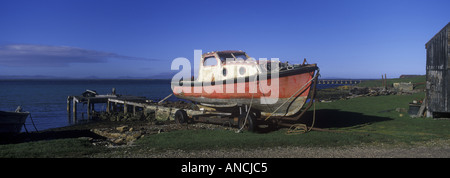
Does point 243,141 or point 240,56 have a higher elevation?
point 240,56

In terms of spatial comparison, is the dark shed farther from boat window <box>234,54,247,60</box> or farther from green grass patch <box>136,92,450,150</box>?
boat window <box>234,54,247,60</box>

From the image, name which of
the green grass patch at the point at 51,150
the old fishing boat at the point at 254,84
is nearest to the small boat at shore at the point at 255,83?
the old fishing boat at the point at 254,84

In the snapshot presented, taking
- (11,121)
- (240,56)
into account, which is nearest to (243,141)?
(240,56)

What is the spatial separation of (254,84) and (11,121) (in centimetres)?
1525

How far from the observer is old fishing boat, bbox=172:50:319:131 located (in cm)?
1395

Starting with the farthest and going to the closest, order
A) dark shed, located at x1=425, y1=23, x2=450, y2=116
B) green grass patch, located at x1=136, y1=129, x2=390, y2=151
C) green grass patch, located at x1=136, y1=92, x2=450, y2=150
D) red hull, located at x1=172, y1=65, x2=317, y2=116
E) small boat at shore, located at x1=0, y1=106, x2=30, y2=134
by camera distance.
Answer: small boat at shore, located at x1=0, y1=106, x2=30, y2=134, dark shed, located at x1=425, y1=23, x2=450, y2=116, red hull, located at x1=172, y1=65, x2=317, y2=116, green grass patch, located at x1=136, y1=92, x2=450, y2=150, green grass patch, located at x1=136, y1=129, x2=390, y2=151

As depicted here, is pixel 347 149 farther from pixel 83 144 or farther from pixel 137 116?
pixel 137 116

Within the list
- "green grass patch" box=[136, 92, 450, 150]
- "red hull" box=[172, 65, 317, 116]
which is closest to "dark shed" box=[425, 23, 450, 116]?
"green grass patch" box=[136, 92, 450, 150]

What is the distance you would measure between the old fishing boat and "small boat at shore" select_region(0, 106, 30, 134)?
38.2 feet

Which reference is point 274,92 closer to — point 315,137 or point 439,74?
point 315,137

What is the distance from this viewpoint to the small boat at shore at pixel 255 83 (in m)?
14.0

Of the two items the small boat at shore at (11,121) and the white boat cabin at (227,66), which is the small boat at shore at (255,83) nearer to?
the white boat cabin at (227,66)

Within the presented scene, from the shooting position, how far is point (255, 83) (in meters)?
14.3

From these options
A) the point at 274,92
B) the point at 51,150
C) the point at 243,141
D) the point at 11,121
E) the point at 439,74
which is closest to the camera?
the point at 51,150
